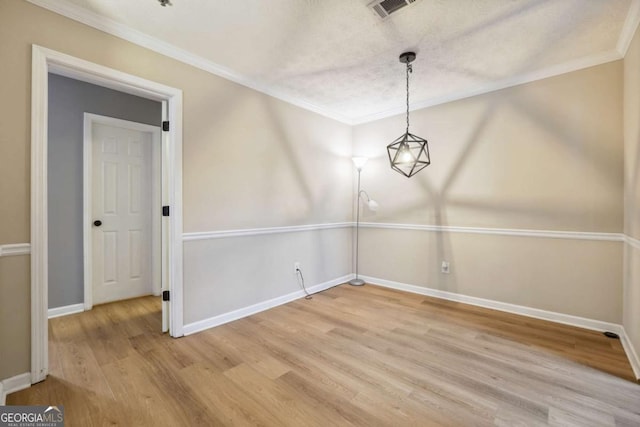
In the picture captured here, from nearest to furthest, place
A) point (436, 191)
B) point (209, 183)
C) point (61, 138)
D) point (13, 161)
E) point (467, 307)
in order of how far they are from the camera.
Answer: point (13, 161), point (209, 183), point (61, 138), point (467, 307), point (436, 191)

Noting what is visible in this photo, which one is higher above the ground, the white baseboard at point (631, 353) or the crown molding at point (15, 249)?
the crown molding at point (15, 249)

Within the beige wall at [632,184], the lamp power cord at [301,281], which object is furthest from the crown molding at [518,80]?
the lamp power cord at [301,281]

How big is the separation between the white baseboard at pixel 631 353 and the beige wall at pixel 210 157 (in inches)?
115

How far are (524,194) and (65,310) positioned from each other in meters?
5.02

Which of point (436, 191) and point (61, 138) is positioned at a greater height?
point (61, 138)

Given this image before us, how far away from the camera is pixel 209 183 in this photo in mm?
2635

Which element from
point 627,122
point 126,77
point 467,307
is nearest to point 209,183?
point 126,77

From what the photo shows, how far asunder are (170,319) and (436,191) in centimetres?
327

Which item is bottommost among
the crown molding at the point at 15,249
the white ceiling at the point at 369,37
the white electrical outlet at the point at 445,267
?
the white electrical outlet at the point at 445,267

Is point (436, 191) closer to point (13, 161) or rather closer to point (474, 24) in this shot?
point (474, 24)

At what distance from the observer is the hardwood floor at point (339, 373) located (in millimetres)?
1535

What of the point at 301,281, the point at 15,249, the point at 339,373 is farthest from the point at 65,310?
the point at 339,373

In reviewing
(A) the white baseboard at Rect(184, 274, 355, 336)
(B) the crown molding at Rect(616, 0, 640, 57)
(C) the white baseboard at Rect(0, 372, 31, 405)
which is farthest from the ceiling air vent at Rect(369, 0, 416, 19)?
(C) the white baseboard at Rect(0, 372, 31, 405)

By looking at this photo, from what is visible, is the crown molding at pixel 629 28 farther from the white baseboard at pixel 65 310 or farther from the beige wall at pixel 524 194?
the white baseboard at pixel 65 310
